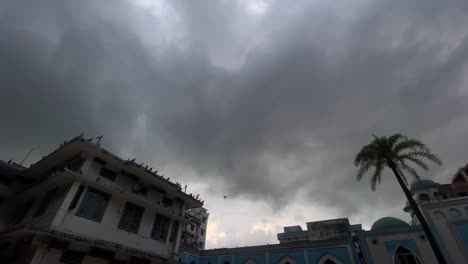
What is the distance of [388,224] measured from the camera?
24.8m

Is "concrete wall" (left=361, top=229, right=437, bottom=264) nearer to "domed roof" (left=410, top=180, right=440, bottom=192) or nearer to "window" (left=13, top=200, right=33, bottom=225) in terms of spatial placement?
"domed roof" (left=410, top=180, right=440, bottom=192)

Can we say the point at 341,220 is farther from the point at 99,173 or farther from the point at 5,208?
the point at 5,208

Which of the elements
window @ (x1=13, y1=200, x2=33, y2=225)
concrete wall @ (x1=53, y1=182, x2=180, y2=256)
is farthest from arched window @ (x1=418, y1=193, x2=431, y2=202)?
window @ (x1=13, y1=200, x2=33, y2=225)

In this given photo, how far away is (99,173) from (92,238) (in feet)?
14.8

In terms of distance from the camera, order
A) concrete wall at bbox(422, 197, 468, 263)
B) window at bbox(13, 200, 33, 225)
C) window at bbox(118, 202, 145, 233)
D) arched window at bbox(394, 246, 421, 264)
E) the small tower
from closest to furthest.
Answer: window at bbox(118, 202, 145, 233) < window at bbox(13, 200, 33, 225) < concrete wall at bbox(422, 197, 468, 263) < arched window at bbox(394, 246, 421, 264) < the small tower

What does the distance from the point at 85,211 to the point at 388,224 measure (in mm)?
28687

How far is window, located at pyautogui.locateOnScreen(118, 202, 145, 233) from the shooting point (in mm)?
16356

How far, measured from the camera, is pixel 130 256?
51.0ft

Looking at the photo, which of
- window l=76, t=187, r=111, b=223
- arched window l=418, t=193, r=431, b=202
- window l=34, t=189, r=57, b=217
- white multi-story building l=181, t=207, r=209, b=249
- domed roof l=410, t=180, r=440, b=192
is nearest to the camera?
window l=76, t=187, r=111, b=223

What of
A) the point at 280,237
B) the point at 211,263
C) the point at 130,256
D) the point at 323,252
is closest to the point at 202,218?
the point at 280,237

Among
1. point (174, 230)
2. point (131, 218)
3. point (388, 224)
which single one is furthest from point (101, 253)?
point (388, 224)

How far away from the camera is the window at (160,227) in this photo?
18.3 metres

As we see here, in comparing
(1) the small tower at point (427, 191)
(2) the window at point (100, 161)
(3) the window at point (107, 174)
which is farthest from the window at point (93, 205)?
(1) the small tower at point (427, 191)

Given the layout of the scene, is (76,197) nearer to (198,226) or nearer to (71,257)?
(71,257)
